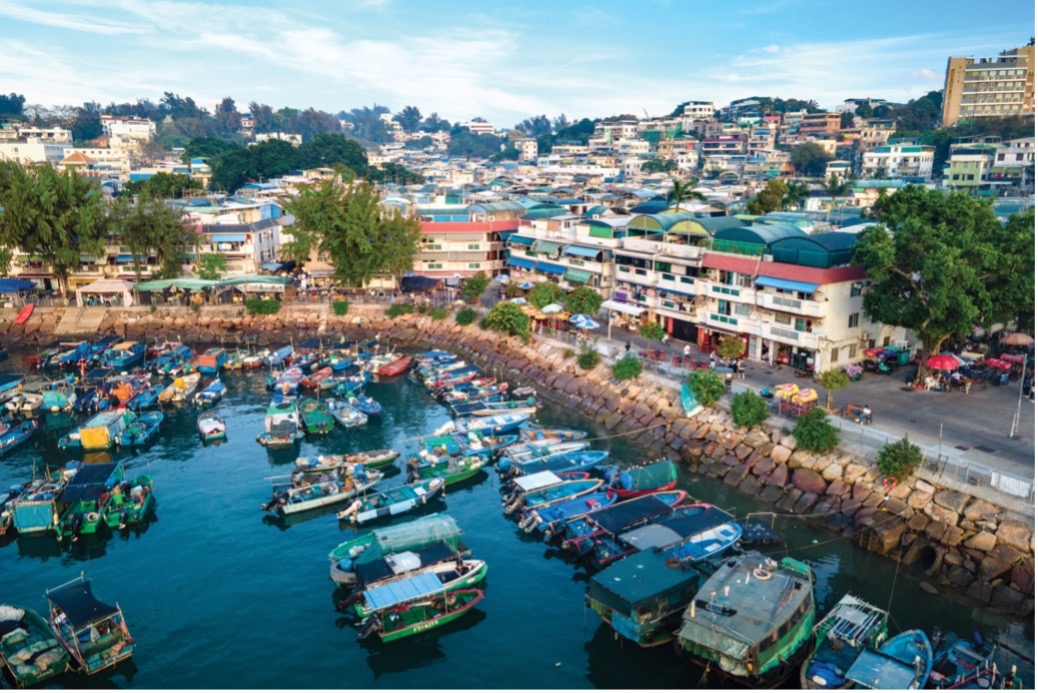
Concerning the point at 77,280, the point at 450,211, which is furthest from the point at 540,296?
the point at 77,280

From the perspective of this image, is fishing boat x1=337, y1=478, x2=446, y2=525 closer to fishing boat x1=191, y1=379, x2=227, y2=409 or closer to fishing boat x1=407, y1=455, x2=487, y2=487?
fishing boat x1=407, y1=455, x2=487, y2=487

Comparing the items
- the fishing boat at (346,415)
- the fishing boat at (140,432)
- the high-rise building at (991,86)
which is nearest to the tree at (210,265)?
the fishing boat at (140,432)

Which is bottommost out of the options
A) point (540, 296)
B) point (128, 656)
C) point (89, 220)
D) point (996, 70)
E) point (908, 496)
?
point (128, 656)

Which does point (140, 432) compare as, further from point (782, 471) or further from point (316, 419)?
point (782, 471)

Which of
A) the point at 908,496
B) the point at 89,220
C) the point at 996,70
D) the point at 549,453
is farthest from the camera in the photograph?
the point at 996,70

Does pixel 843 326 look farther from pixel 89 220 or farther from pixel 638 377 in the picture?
pixel 89 220

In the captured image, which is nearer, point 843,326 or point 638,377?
point 843,326
